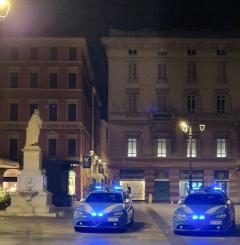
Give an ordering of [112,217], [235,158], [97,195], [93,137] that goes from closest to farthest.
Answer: [112,217] < [97,195] < [235,158] < [93,137]

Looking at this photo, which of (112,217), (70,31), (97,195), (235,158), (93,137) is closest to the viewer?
(112,217)

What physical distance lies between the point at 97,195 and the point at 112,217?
2137 millimetres

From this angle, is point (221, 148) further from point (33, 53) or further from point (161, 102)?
point (33, 53)

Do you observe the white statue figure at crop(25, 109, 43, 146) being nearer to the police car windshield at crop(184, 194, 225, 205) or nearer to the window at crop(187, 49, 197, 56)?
the police car windshield at crop(184, 194, 225, 205)

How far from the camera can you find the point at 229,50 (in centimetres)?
6962

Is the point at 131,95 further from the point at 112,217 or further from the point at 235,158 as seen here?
the point at 112,217

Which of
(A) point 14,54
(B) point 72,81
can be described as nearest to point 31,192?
(B) point 72,81

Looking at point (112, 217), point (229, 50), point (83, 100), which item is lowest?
point (112, 217)

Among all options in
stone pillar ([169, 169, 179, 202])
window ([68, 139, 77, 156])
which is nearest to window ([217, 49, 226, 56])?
stone pillar ([169, 169, 179, 202])

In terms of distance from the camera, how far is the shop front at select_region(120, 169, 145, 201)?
69.2m

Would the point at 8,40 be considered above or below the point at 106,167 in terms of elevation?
above

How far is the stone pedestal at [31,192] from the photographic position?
34031 millimetres

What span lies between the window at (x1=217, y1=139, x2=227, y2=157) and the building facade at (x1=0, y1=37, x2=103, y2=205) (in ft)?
46.4

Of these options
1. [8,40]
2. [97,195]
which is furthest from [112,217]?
[8,40]
